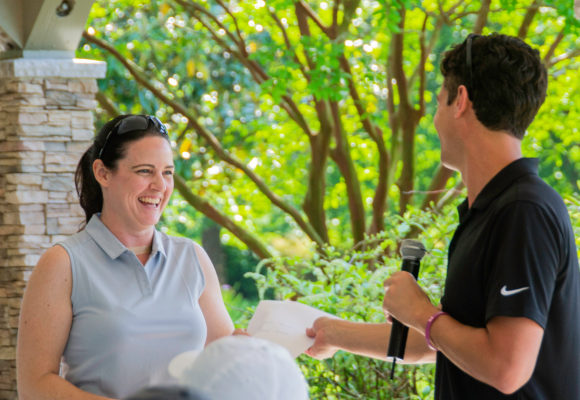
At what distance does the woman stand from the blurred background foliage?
1784mm

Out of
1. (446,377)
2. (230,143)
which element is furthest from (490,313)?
(230,143)

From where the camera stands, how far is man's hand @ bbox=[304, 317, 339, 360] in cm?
201

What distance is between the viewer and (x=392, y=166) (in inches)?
299

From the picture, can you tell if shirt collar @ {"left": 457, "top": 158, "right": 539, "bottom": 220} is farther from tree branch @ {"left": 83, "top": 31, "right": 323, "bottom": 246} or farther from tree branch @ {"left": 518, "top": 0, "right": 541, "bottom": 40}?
tree branch @ {"left": 83, "top": 31, "right": 323, "bottom": 246}

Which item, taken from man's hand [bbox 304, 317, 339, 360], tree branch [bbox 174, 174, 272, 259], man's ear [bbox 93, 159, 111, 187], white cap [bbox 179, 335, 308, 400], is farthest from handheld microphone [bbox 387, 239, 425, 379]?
tree branch [bbox 174, 174, 272, 259]

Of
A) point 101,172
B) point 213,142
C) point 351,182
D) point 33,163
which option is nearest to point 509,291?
point 101,172

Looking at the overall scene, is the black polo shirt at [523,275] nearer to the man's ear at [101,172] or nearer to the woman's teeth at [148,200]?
the woman's teeth at [148,200]

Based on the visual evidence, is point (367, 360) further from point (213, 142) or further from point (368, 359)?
point (213, 142)

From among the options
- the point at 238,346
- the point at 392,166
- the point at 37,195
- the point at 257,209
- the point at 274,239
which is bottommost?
the point at 274,239

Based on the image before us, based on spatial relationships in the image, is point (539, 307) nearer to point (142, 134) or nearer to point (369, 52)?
point (142, 134)

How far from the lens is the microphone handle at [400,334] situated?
1720mm

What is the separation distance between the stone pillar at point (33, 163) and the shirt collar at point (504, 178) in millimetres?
3005

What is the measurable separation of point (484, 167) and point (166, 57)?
376 inches

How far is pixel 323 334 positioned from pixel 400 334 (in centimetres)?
35
